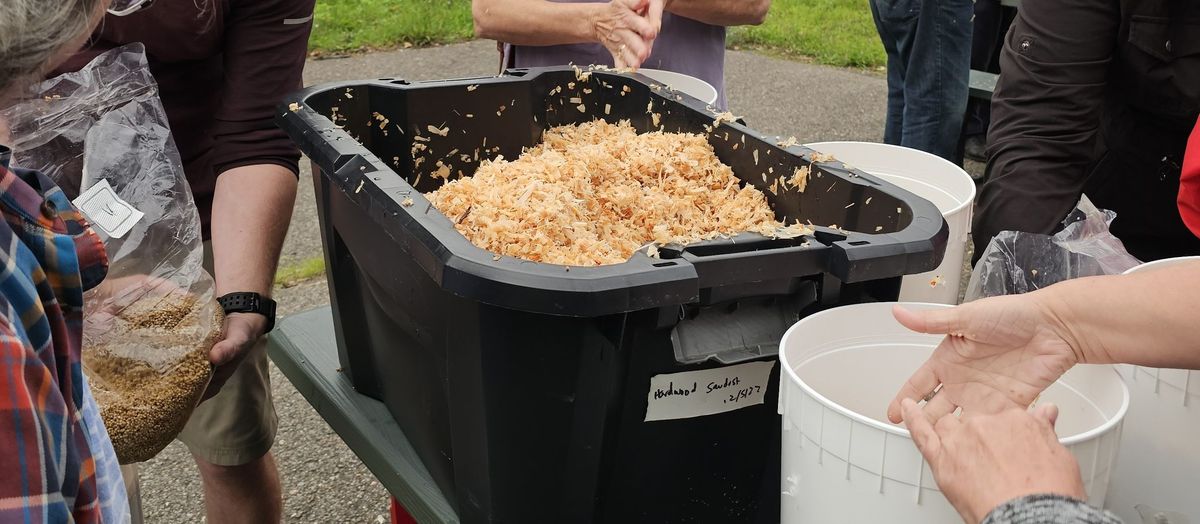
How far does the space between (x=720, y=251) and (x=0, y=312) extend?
69 cm

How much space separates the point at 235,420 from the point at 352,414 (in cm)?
46

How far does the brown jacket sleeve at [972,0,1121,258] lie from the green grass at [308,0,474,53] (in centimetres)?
452

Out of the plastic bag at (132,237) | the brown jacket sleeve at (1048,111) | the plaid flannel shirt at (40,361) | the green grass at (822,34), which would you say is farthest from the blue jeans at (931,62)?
the plaid flannel shirt at (40,361)

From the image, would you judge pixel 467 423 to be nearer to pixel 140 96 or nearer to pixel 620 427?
pixel 620 427

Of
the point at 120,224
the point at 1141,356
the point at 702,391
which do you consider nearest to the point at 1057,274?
the point at 1141,356

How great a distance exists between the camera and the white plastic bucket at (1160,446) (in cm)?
109

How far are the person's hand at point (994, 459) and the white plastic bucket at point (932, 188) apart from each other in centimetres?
36

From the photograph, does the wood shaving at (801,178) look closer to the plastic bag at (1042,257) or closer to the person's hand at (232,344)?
the plastic bag at (1042,257)

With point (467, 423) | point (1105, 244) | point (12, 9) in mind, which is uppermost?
point (12, 9)

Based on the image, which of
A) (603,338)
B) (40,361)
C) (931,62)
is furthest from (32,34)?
(931,62)

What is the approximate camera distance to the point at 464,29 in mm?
6125

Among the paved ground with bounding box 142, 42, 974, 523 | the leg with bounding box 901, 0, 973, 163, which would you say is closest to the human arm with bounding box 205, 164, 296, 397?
the paved ground with bounding box 142, 42, 974, 523

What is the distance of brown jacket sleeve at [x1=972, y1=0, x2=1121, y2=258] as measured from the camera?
182 cm

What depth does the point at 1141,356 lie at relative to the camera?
106 centimetres
